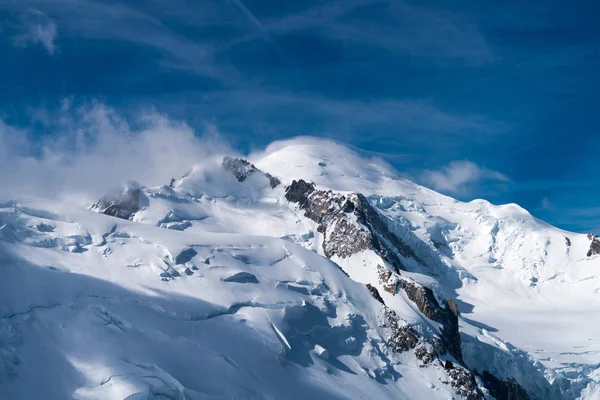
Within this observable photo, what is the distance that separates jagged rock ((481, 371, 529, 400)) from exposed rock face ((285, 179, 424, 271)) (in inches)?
1078

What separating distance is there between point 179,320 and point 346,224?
269 feet

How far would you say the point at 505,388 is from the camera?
12825 cm

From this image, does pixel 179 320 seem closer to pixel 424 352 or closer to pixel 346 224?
pixel 424 352

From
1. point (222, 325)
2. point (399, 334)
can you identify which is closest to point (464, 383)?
point (399, 334)

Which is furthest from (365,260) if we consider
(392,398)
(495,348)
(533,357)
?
(392,398)

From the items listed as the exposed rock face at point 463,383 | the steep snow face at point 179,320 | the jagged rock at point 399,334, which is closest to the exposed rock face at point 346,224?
the jagged rock at point 399,334

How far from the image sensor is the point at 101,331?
70375mm

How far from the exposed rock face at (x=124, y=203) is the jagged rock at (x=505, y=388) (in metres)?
89.7

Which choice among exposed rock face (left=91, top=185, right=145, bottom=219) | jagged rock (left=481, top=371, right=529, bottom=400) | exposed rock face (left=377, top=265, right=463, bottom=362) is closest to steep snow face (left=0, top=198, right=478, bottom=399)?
exposed rock face (left=377, top=265, right=463, bottom=362)

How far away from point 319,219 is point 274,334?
9084 centimetres

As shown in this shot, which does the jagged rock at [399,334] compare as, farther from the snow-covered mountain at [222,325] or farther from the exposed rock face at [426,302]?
the exposed rock face at [426,302]

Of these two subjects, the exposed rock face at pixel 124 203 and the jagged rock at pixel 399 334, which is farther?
the exposed rock face at pixel 124 203

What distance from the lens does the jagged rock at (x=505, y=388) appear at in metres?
127

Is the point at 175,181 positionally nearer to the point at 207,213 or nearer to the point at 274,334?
the point at 207,213
